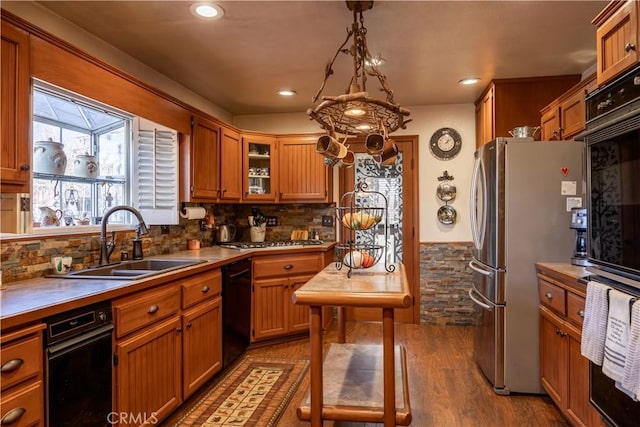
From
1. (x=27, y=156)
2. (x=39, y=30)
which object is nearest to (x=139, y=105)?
(x=39, y=30)

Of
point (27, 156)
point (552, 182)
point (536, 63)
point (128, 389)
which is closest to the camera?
point (27, 156)

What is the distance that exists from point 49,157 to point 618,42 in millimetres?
2912

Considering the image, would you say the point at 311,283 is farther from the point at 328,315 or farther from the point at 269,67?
the point at 328,315

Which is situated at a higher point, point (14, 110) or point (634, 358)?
point (14, 110)

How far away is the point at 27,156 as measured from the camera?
164 cm

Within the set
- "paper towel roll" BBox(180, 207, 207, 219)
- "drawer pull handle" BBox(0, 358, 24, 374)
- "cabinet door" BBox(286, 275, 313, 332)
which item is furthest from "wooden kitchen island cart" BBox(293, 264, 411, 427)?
"paper towel roll" BBox(180, 207, 207, 219)

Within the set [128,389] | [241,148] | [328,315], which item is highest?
[241,148]

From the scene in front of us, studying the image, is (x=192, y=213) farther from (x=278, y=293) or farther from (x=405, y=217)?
(x=405, y=217)

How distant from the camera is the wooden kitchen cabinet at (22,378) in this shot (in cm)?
121

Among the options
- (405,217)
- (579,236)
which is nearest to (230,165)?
(405,217)

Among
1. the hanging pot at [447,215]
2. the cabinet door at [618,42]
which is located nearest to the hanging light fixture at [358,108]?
the cabinet door at [618,42]

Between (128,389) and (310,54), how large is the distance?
2.38 meters

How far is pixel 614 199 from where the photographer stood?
1.51 m

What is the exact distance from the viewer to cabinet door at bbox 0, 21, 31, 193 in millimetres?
1532
